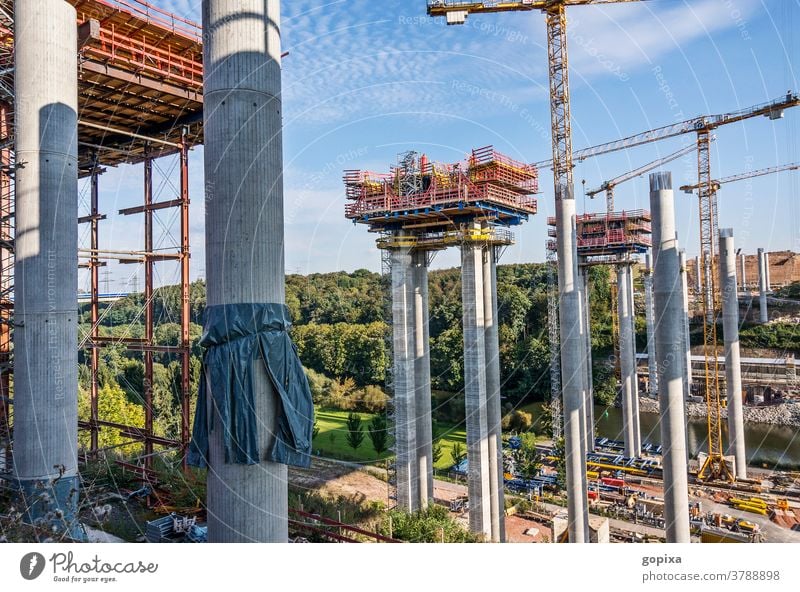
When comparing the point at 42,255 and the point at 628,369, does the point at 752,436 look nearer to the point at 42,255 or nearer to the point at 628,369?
the point at 628,369

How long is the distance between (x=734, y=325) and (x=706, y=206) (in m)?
11.3

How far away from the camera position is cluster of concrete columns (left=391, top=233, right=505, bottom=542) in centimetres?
1908

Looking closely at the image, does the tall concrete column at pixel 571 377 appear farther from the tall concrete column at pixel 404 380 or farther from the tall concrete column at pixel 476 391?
the tall concrete column at pixel 404 380

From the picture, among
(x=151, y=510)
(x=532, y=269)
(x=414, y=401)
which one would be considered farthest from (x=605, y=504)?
(x=532, y=269)

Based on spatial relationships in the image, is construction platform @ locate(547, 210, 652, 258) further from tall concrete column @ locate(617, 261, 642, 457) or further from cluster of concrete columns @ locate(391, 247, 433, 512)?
cluster of concrete columns @ locate(391, 247, 433, 512)

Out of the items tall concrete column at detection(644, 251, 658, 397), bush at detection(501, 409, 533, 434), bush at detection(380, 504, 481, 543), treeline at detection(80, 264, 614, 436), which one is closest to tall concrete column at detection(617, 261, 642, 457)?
tall concrete column at detection(644, 251, 658, 397)

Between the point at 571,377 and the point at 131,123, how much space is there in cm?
1555

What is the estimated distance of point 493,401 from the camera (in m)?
19.6

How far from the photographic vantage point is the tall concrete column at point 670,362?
446 inches

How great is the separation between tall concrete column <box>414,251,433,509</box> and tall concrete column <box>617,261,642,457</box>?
1510cm

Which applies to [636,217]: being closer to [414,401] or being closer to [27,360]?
[414,401]

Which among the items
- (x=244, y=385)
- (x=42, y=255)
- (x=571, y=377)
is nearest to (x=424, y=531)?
(x=571, y=377)
